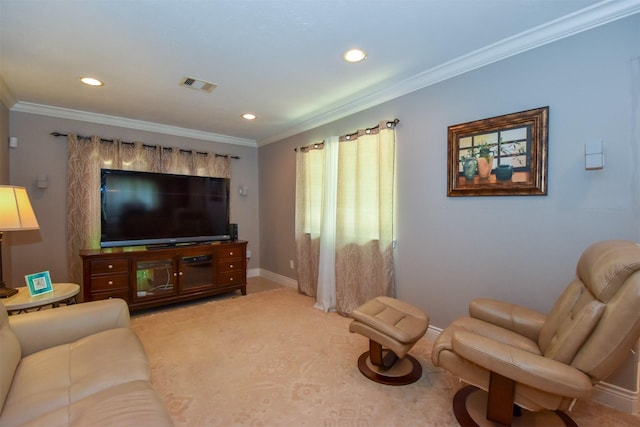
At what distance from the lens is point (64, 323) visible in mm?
1758

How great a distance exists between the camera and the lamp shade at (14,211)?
2.04m

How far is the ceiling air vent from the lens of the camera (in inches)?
106

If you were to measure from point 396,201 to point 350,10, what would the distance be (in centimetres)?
170

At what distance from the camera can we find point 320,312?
336 cm

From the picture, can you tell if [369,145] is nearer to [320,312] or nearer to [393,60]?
[393,60]

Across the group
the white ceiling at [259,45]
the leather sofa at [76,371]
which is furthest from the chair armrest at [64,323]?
the white ceiling at [259,45]

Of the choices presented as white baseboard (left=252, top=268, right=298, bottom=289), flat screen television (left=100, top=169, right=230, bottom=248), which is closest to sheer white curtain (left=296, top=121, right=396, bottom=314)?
white baseboard (left=252, top=268, right=298, bottom=289)

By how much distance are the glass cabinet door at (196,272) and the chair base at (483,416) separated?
3.08 metres

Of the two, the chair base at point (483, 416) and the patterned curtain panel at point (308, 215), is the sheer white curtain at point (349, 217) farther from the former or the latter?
the chair base at point (483, 416)

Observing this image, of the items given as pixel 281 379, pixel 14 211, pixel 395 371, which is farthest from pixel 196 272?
pixel 395 371

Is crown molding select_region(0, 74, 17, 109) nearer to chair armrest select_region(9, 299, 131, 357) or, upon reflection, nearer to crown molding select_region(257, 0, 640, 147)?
chair armrest select_region(9, 299, 131, 357)

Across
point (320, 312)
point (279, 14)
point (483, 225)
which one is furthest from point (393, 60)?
point (320, 312)

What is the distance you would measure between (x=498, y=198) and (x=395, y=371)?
153 cm

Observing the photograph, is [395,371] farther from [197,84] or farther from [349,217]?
[197,84]
